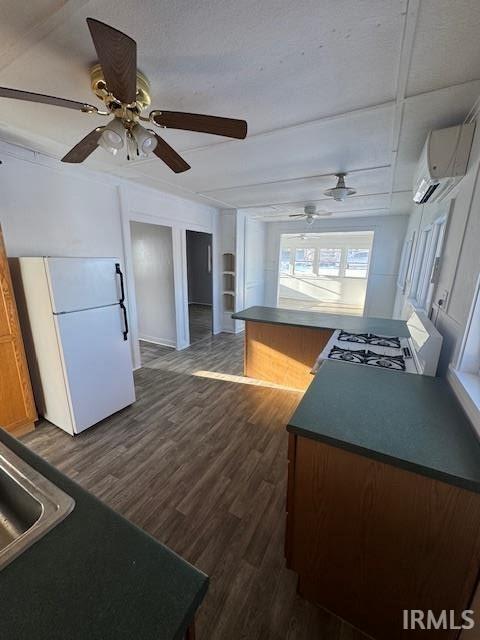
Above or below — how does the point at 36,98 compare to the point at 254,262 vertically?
above

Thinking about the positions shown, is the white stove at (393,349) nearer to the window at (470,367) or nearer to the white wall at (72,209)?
the window at (470,367)

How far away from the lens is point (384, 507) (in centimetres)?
96

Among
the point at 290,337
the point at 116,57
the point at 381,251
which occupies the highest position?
the point at 116,57

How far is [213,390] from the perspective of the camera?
312 centimetres

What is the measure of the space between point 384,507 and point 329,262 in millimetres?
9131

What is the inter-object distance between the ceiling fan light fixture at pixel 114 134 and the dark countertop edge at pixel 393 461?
159 centimetres

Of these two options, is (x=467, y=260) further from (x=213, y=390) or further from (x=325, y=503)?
(x=213, y=390)

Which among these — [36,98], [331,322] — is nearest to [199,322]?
[331,322]

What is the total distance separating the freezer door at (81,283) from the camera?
6.57ft

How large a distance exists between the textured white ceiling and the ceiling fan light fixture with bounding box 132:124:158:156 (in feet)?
0.89

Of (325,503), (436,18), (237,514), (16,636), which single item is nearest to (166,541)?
(237,514)

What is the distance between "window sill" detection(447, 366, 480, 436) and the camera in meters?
1.02

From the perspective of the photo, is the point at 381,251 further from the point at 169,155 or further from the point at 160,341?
the point at 169,155

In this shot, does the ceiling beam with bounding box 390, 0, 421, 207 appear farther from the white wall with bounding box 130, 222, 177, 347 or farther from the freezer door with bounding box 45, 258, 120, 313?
the white wall with bounding box 130, 222, 177, 347
